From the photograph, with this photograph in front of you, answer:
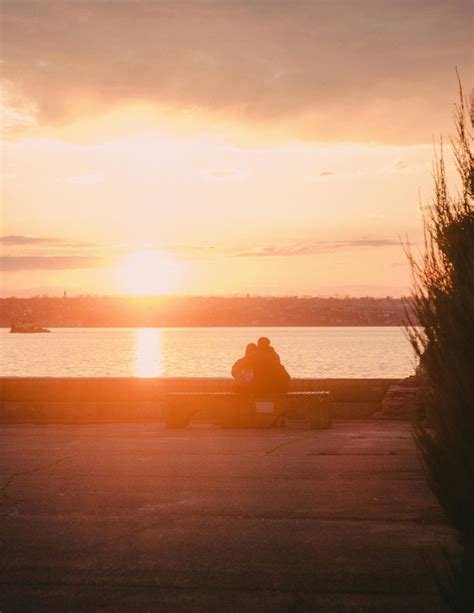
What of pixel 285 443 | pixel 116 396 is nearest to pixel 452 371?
pixel 285 443

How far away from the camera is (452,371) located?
582 centimetres

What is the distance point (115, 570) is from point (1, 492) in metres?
3.49

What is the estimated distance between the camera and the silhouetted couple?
17562 millimetres

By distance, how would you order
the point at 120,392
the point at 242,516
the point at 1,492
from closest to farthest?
the point at 242,516, the point at 1,492, the point at 120,392

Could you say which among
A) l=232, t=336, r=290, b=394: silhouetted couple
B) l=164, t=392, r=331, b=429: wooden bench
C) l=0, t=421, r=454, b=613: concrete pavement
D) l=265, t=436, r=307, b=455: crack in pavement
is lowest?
l=265, t=436, r=307, b=455: crack in pavement

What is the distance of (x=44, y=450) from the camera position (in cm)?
1362

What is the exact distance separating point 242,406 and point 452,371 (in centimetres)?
1164

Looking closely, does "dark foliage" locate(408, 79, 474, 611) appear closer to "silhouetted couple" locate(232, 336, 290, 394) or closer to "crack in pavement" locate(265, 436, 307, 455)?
"crack in pavement" locate(265, 436, 307, 455)

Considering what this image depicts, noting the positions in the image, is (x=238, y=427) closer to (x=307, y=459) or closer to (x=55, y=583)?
(x=307, y=459)

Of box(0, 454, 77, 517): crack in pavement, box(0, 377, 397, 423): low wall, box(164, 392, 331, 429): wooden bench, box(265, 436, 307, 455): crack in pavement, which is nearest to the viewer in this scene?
box(0, 454, 77, 517): crack in pavement

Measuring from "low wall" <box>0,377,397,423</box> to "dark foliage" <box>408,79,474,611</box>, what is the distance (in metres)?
12.8

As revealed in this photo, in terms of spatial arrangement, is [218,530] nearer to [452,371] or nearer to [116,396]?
[452,371]

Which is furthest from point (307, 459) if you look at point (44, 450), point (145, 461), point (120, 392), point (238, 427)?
point (120, 392)

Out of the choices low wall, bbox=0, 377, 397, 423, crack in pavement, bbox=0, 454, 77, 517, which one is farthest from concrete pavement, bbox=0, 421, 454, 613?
low wall, bbox=0, 377, 397, 423
